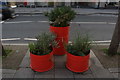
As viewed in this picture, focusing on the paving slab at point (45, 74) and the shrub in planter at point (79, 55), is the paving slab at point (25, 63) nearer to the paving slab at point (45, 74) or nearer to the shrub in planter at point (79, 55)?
the paving slab at point (45, 74)

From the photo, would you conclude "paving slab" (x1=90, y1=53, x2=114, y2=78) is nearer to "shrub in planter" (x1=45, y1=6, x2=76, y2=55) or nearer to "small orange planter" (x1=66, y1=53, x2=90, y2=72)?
"small orange planter" (x1=66, y1=53, x2=90, y2=72)

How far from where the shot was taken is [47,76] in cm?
297

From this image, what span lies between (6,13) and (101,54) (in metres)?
9.30

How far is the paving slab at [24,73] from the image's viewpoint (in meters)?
2.97

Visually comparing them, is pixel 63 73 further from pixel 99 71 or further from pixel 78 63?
pixel 99 71

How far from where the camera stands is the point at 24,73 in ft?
10.1

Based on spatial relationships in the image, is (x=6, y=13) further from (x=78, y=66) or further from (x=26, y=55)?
(x=78, y=66)

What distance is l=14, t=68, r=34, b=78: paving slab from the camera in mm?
2967

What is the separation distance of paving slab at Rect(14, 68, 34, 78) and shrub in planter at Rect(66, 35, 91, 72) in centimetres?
93

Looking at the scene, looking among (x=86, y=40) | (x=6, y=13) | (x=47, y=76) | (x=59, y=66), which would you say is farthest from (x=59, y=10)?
(x=6, y=13)

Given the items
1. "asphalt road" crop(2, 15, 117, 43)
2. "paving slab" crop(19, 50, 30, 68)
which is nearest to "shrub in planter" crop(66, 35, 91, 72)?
"paving slab" crop(19, 50, 30, 68)

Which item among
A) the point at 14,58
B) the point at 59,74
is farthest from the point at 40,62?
the point at 14,58

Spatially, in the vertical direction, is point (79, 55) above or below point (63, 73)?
above

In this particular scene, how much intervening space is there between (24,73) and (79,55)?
1345 millimetres
